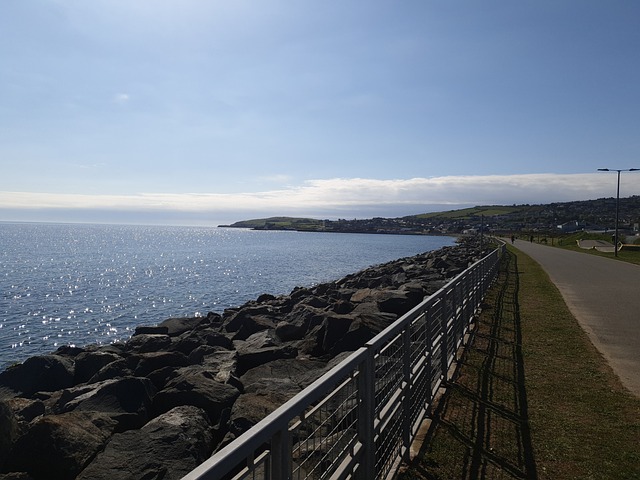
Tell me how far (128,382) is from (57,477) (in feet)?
7.58

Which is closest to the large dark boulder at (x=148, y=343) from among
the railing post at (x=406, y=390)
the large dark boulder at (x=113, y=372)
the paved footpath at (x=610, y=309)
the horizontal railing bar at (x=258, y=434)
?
the large dark boulder at (x=113, y=372)

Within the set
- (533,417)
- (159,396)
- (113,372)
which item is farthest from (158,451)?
(113,372)

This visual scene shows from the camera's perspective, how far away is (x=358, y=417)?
3639 mm

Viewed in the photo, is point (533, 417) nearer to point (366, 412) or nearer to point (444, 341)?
point (444, 341)

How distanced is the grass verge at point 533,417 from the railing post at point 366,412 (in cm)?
80

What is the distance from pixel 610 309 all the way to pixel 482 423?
30.2ft

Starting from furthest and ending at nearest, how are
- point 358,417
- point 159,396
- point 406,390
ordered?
point 159,396, point 406,390, point 358,417

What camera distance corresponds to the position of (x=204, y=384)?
7.16 metres

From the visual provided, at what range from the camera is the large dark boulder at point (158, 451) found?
4.88m

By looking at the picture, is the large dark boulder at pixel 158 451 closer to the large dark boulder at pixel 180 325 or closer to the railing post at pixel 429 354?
the railing post at pixel 429 354

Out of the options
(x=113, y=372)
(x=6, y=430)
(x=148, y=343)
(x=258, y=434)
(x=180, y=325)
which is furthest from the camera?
(x=180, y=325)

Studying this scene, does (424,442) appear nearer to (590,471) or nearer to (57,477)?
(590,471)

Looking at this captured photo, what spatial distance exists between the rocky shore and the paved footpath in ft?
12.7

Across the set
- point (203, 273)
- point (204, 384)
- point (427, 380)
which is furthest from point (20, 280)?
point (427, 380)
